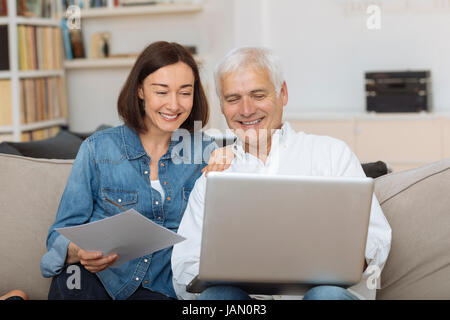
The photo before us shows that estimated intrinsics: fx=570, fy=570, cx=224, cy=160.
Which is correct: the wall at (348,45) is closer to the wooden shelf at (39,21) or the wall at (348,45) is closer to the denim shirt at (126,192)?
the wooden shelf at (39,21)

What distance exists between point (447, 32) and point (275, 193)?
3856mm

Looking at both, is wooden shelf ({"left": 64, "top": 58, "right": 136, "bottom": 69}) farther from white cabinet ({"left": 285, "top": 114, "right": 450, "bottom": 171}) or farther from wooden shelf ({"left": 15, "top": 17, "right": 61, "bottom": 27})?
white cabinet ({"left": 285, "top": 114, "right": 450, "bottom": 171})

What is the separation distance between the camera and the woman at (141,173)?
5.47 feet

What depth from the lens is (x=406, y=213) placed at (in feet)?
5.52

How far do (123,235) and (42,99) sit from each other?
3.34 metres

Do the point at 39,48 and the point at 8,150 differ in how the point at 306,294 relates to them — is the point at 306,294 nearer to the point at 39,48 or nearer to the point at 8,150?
the point at 8,150

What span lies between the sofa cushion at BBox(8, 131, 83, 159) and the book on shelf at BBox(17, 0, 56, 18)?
7.47ft

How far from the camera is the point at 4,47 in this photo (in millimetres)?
4086

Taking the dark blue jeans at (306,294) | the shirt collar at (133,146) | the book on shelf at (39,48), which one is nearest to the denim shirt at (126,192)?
the shirt collar at (133,146)

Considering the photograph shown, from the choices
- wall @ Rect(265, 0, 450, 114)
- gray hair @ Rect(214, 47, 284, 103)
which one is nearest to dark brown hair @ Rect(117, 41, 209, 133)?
gray hair @ Rect(214, 47, 284, 103)

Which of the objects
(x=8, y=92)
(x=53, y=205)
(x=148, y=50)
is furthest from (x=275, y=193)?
(x=8, y=92)

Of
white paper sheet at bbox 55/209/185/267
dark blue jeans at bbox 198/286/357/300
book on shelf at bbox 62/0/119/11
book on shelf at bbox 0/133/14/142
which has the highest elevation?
book on shelf at bbox 62/0/119/11

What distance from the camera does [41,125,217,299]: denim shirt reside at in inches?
65.9

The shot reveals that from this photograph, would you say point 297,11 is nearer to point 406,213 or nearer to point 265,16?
point 265,16
